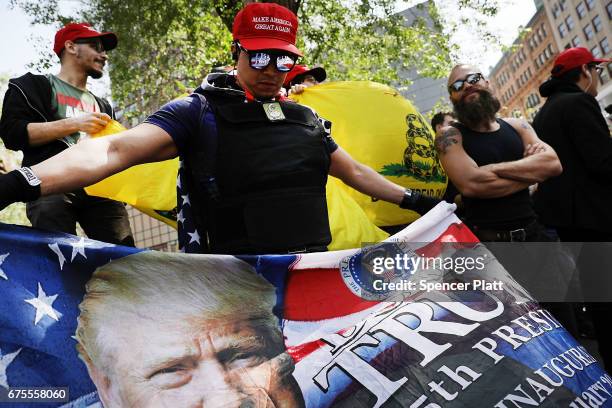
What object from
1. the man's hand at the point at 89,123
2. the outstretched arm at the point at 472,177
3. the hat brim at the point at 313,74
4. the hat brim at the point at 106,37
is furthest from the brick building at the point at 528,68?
the man's hand at the point at 89,123

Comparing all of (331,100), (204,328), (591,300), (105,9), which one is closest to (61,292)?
(204,328)

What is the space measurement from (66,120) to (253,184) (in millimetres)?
1220

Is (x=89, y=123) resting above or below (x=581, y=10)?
above

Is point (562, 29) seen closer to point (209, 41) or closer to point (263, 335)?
point (209, 41)

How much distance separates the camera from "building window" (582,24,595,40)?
168 ft

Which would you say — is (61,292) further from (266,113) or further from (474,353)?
(474,353)

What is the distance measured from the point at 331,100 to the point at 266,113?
5.04 feet

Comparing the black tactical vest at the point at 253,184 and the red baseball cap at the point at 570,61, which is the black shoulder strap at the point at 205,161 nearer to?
the black tactical vest at the point at 253,184

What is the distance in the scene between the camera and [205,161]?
215cm

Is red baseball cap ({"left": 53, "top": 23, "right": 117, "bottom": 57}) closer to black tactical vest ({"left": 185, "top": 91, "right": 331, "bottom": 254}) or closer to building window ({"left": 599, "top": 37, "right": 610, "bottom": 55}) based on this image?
black tactical vest ({"left": 185, "top": 91, "right": 331, "bottom": 254})

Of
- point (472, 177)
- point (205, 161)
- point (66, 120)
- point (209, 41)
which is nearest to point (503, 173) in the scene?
point (472, 177)

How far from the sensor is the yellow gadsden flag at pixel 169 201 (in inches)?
116

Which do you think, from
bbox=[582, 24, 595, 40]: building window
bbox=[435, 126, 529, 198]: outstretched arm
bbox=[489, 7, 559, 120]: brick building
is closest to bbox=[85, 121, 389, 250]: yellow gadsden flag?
bbox=[435, 126, 529, 198]: outstretched arm

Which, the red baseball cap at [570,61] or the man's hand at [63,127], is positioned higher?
the man's hand at [63,127]
